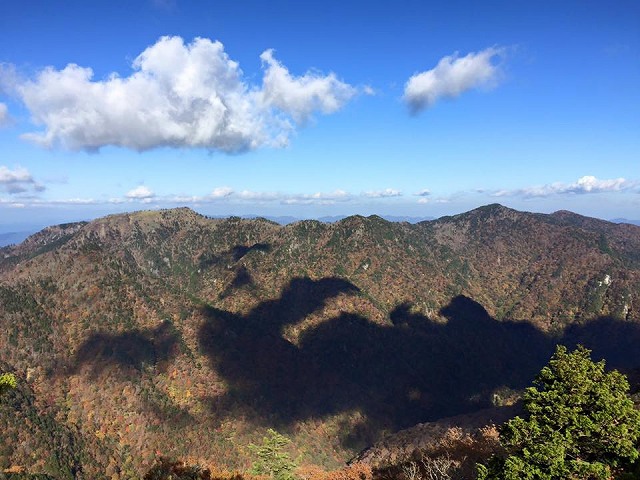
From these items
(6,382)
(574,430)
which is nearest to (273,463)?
(6,382)

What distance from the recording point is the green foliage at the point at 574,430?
86.7 ft

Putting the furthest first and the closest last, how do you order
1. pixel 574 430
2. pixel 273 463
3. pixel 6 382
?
pixel 273 463 → pixel 574 430 → pixel 6 382

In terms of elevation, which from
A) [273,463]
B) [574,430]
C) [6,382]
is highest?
[6,382]

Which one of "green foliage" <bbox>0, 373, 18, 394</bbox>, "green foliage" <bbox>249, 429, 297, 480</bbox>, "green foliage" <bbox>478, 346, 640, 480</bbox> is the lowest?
"green foliage" <bbox>249, 429, 297, 480</bbox>

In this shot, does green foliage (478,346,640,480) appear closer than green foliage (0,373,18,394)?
Yes

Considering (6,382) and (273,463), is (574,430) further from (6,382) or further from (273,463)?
(273,463)

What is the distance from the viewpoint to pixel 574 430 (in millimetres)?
27562

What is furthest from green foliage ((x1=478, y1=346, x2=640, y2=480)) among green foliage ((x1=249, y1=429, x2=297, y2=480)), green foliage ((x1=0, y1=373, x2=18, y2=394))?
green foliage ((x1=249, y1=429, x2=297, y2=480))

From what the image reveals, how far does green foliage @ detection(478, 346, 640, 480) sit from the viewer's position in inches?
1041

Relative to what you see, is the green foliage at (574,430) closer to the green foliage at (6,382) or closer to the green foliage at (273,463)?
the green foliage at (6,382)

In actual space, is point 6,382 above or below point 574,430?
above

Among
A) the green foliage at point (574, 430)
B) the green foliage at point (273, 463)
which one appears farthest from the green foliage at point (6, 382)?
the green foliage at point (273, 463)

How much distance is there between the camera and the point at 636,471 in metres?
25.4

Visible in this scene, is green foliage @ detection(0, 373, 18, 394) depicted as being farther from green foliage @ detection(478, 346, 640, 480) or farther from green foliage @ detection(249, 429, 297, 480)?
green foliage @ detection(249, 429, 297, 480)
